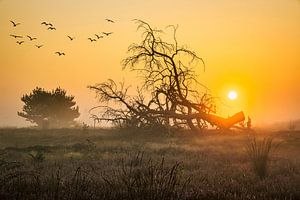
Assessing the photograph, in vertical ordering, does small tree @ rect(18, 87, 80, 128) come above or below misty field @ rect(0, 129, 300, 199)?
above

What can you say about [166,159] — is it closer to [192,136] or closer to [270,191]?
[270,191]

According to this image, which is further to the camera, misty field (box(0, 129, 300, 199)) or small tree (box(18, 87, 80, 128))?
small tree (box(18, 87, 80, 128))

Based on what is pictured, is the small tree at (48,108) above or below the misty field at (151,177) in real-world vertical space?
above

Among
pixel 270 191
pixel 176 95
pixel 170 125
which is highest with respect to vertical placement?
pixel 176 95

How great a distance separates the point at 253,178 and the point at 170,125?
54.5 ft

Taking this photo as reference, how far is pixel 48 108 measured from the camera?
39500 mm

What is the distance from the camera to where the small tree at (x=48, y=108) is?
38975 millimetres

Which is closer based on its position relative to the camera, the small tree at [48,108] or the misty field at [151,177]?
the misty field at [151,177]

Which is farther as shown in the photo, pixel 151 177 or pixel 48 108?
pixel 48 108

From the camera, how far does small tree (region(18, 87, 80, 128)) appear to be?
39.0 m

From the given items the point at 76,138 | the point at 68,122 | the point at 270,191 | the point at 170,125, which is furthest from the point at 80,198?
the point at 68,122

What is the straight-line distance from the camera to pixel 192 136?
2453 cm

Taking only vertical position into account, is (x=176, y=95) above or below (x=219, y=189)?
above

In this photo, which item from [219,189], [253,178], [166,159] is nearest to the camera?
[219,189]
